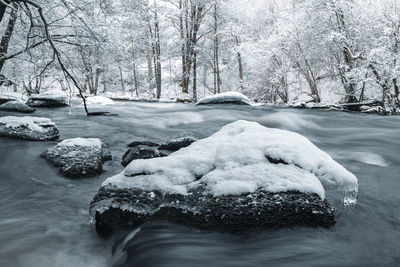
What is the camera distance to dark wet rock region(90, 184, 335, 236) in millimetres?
2355

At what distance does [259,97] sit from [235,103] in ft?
29.3

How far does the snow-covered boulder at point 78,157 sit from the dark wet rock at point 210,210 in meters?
1.43

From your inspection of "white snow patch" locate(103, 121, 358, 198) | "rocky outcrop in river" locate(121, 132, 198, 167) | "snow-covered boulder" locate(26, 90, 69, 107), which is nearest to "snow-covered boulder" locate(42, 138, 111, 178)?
"rocky outcrop in river" locate(121, 132, 198, 167)

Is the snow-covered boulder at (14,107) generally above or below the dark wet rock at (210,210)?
above

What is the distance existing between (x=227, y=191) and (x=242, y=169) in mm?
307

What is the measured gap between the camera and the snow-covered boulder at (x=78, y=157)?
3877 millimetres

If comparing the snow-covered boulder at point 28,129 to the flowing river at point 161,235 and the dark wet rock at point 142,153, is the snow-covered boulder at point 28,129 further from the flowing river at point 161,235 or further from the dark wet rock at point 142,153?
the dark wet rock at point 142,153

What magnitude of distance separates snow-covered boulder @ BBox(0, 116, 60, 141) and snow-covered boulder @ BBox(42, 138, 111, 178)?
1.03 metres

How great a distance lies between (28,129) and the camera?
5.48 m

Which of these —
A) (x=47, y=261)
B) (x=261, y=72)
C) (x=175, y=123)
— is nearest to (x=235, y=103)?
(x=175, y=123)

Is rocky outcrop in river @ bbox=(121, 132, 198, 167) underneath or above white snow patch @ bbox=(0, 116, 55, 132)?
underneath

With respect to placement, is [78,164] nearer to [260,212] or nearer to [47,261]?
[47,261]

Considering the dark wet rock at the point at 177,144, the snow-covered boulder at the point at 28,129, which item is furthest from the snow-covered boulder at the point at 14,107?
the dark wet rock at the point at 177,144

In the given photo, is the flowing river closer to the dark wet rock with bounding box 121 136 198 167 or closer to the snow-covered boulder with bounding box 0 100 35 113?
the dark wet rock with bounding box 121 136 198 167
